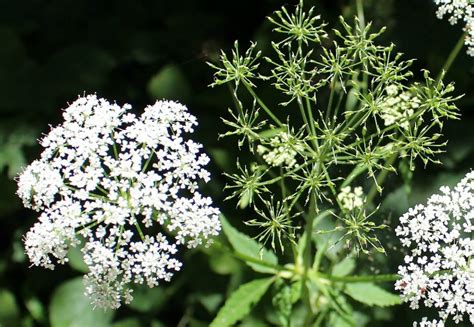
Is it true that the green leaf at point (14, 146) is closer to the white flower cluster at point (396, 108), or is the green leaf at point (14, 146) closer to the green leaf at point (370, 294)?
the green leaf at point (370, 294)

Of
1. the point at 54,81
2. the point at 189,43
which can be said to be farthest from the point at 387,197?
the point at 54,81

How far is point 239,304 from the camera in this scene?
4.41 metres

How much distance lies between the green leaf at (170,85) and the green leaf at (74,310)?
59.8 inches

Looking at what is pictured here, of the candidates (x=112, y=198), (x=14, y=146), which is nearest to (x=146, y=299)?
(x=14, y=146)

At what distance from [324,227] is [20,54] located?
112 inches

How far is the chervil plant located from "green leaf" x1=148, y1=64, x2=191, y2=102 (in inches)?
28.8

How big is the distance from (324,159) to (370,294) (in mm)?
978

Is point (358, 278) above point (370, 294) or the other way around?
above

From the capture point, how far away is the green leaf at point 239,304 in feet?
14.2

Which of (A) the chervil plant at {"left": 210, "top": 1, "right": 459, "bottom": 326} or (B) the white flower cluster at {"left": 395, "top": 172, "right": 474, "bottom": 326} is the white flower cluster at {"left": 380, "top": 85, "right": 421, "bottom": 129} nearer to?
(A) the chervil plant at {"left": 210, "top": 1, "right": 459, "bottom": 326}

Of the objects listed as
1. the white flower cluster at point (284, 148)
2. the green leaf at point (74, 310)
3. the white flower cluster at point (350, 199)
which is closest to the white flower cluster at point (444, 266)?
the white flower cluster at point (350, 199)

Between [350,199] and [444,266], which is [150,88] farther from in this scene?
[444,266]

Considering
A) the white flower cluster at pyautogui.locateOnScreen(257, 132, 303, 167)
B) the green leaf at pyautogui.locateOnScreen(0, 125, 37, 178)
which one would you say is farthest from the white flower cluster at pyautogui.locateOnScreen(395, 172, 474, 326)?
the green leaf at pyautogui.locateOnScreen(0, 125, 37, 178)

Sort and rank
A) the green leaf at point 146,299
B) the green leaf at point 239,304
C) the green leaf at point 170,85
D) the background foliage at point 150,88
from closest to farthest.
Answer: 1. the green leaf at point 239,304
2. the background foliage at point 150,88
3. the green leaf at point 146,299
4. the green leaf at point 170,85
